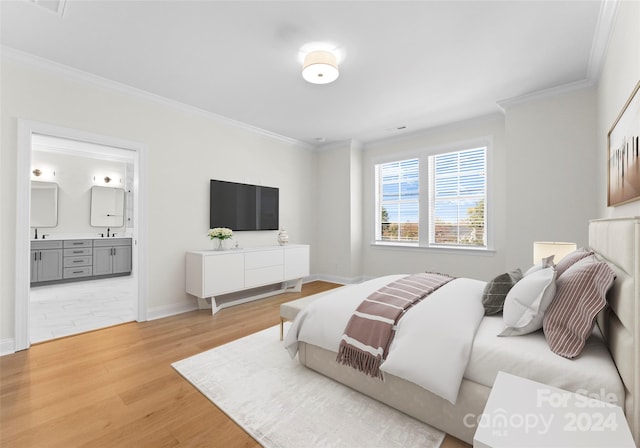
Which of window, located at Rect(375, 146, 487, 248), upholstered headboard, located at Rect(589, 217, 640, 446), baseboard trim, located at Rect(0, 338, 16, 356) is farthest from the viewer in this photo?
window, located at Rect(375, 146, 487, 248)

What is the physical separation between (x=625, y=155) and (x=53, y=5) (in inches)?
162

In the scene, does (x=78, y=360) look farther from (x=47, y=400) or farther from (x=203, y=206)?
(x=203, y=206)

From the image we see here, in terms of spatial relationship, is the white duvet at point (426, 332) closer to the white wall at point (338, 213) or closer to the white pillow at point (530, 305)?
the white pillow at point (530, 305)

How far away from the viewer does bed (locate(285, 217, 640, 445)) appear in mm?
1071

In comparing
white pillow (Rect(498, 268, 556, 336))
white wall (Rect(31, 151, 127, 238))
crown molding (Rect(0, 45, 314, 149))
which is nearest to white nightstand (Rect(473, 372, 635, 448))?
white pillow (Rect(498, 268, 556, 336))

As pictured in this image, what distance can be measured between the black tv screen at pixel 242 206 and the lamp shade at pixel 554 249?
3.74 m

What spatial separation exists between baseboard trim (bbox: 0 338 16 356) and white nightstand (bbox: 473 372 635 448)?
12.1 feet

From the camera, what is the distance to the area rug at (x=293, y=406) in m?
1.56

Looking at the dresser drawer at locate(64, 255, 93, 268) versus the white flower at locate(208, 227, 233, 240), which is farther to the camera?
the dresser drawer at locate(64, 255, 93, 268)

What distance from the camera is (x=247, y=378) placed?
2162 millimetres

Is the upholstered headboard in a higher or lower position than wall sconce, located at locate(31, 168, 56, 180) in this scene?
lower

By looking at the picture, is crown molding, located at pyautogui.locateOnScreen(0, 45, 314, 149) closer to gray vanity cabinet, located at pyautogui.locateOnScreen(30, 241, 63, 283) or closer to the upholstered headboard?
gray vanity cabinet, located at pyautogui.locateOnScreen(30, 241, 63, 283)

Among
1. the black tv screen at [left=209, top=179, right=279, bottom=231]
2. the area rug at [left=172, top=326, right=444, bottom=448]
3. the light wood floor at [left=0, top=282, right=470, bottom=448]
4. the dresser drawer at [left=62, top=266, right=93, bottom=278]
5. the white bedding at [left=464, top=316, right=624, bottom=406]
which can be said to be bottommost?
the light wood floor at [left=0, top=282, right=470, bottom=448]

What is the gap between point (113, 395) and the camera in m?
1.98
